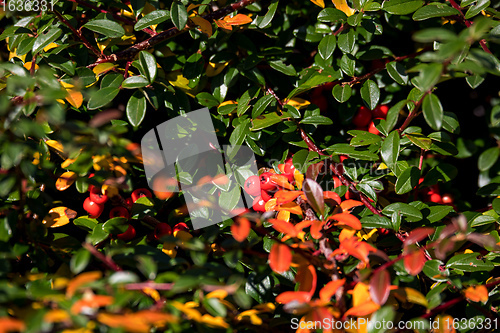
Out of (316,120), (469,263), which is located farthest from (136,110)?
(469,263)

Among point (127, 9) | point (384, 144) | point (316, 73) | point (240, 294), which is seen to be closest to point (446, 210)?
point (384, 144)

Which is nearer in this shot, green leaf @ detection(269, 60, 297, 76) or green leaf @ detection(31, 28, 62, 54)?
green leaf @ detection(31, 28, 62, 54)

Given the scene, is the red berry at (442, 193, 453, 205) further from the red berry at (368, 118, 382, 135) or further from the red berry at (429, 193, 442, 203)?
the red berry at (368, 118, 382, 135)

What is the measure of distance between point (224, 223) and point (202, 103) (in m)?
0.35

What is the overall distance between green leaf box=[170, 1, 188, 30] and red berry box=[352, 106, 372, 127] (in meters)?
0.66

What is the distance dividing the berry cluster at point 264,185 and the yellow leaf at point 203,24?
42 cm

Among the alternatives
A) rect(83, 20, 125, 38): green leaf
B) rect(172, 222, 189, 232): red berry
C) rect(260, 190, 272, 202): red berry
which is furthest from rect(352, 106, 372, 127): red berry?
rect(83, 20, 125, 38): green leaf

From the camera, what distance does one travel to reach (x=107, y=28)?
1.07 meters

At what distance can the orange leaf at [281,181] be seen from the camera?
1.07 meters

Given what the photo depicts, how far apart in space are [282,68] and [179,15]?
0.34 metres

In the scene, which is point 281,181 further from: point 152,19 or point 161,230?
point 152,19

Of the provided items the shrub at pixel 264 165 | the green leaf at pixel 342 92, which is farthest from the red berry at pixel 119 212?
the green leaf at pixel 342 92

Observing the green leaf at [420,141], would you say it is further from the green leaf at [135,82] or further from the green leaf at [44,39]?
the green leaf at [44,39]

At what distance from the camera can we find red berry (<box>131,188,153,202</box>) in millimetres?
1155
